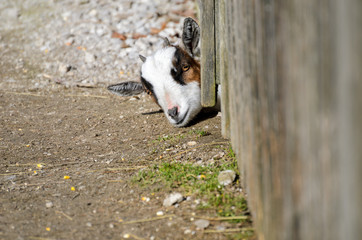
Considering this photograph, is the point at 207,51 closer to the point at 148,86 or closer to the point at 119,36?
the point at 148,86

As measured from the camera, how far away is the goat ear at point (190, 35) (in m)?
6.07

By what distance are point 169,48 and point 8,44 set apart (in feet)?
15.3

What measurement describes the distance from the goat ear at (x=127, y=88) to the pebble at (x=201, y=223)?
11.7ft

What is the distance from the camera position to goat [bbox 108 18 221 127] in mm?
5547

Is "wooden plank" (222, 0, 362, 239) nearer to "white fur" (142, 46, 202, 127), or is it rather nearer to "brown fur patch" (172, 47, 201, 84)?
"white fur" (142, 46, 202, 127)

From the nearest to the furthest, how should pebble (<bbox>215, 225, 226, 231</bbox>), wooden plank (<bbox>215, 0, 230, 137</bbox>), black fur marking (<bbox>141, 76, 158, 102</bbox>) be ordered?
pebble (<bbox>215, 225, 226, 231</bbox>) → wooden plank (<bbox>215, 0, 230, 137</bbox>) → black fur marking (<bbox>141, 76, 158, 102</bbox>)

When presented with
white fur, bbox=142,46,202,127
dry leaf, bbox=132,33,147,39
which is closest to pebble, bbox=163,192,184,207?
white fur, bbox=142,46,202,127

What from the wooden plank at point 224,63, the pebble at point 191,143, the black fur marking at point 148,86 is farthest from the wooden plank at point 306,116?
the black fur marking at point 148,86

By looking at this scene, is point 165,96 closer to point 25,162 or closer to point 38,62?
point 25,162

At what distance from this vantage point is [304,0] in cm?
158

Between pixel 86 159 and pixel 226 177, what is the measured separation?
1773 millimetres

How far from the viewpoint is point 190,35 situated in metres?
6.16

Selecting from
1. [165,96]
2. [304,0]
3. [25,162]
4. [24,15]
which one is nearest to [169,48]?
[165,96]

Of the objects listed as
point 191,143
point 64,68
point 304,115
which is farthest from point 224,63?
point 64,68
